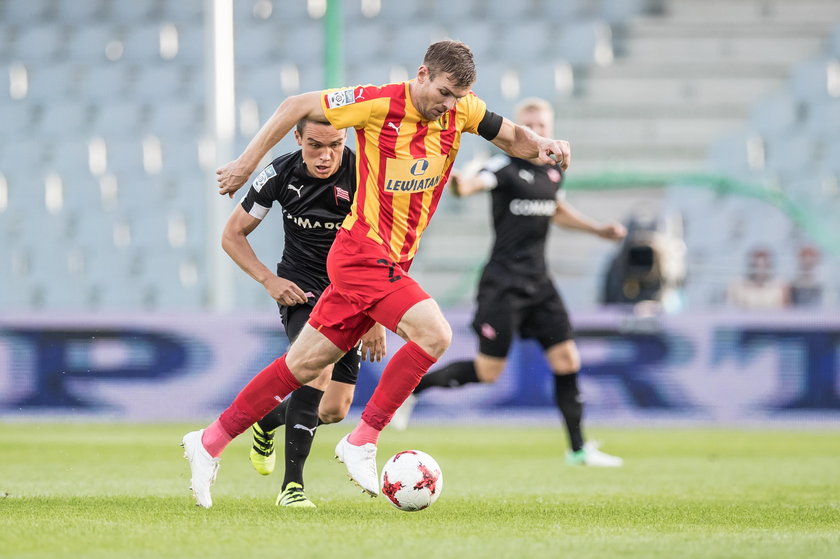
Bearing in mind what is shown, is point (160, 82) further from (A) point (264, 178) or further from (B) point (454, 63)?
(B) point (454, 63)

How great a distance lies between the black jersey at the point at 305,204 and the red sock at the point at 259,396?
721 mm

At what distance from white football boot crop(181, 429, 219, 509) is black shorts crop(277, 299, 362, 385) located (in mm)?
758

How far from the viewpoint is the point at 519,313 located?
26.8 feet

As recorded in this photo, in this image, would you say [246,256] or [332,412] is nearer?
[246,256]

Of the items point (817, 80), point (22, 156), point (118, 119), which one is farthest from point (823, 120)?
point (22, 156)

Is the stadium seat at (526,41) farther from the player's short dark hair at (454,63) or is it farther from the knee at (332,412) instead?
the player's short dark hair at (454,63)

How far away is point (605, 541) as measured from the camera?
4.30 metres

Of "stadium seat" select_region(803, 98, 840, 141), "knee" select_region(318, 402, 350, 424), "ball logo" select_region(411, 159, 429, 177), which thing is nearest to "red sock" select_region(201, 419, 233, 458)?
"knee" select_region(318, 402, 350, 424)

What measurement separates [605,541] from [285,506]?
5.16ft

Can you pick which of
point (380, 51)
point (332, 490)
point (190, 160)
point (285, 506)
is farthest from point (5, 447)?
point (380, 51)

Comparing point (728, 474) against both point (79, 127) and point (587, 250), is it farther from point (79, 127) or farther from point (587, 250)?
point (79, 127)

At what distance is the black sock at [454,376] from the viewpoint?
852cm

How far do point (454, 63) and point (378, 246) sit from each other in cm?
77

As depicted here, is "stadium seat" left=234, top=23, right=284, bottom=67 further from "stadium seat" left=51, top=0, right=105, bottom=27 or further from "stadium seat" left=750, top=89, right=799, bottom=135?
"stadium seat" left=750, top=89, right=799, bottom=135
